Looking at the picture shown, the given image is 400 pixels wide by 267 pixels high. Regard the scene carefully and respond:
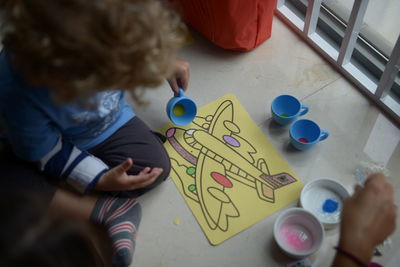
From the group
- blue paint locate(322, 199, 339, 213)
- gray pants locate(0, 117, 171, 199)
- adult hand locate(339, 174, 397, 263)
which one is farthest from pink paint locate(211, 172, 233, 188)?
adult hand locate(339, 174, 397, 263)

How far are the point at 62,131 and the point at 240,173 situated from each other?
43 cm

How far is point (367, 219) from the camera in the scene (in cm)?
71

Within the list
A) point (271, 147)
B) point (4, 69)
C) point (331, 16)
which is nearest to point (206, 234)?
point (271, 147)

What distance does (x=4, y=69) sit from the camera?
0.74m

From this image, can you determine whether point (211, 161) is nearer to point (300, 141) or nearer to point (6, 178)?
point (300, 141)

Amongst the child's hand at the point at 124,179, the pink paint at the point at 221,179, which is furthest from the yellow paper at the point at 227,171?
the child's hand at the point at 124,179

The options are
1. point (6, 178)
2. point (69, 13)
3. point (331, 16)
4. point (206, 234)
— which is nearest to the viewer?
point (69, 13)

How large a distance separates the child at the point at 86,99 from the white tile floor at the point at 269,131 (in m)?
0.07

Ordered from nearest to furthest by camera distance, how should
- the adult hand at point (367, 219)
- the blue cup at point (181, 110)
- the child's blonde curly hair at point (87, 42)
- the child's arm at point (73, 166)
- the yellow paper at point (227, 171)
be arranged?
the child's blonde curly hair at point (87, 42), the adult hand at point (367, 219), the child's arm at point (73, 166), the yellow paper at point (227, 171), the blue cup at point (181, 110)

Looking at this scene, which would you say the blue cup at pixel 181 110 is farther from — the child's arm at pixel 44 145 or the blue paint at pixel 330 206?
the blue paint at pixel 330 206

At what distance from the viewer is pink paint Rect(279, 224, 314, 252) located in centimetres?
88

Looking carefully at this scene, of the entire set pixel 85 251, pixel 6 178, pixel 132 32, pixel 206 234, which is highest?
pixel 132 32

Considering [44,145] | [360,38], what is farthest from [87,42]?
[360,38]

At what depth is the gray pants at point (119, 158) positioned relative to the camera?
842 millimetres
